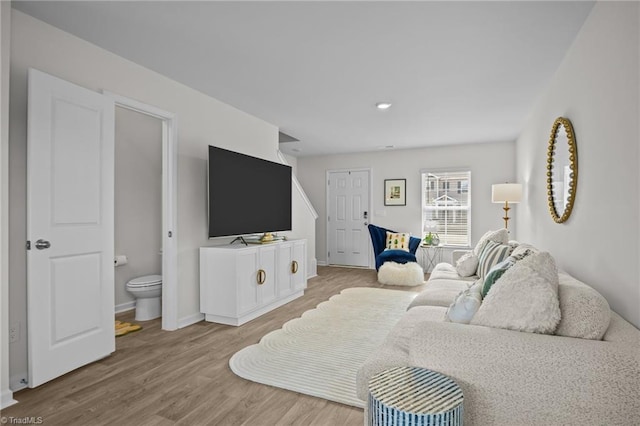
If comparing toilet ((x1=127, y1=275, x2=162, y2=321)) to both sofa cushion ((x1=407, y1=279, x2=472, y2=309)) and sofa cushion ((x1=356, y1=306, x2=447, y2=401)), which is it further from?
sofa cushion ((x1=356, y1=306, x2=447, y2=401))

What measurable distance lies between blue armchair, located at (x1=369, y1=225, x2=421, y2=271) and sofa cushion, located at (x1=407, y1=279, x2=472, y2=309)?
255 cm

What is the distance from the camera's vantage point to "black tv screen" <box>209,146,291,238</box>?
11.9ft

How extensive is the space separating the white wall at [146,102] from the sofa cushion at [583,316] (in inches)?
120

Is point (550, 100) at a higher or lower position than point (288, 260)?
higher

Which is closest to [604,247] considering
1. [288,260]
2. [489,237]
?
[489,237]

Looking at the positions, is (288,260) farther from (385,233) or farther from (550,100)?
(550,100)

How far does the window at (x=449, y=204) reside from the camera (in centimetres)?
654

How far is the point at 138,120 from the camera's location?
4461 mm

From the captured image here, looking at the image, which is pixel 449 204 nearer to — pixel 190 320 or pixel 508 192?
pixel 508 192

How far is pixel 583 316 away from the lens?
149 centimetres

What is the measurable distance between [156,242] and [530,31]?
4.52m

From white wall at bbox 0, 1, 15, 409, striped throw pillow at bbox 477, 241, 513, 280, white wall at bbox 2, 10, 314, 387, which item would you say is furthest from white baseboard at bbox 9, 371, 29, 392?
striped throw pillow at bbox 477, 241, 513, 280

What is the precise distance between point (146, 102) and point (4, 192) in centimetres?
139

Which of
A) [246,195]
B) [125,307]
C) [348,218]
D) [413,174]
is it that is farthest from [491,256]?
[348,218]
